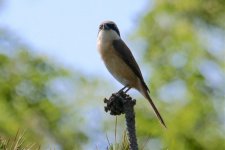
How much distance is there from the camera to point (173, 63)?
11727 millimetres

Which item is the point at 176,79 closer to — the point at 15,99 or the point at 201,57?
the point at 201,57

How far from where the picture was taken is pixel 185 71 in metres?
11.4

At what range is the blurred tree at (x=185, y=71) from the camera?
10438 mm

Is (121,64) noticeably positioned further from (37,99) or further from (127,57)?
(37,99)

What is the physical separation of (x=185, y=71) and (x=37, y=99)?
211cm

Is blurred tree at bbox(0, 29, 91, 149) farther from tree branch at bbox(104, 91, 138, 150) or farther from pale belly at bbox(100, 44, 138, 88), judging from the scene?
tree branch at bbox(104, 91, 138, 150)

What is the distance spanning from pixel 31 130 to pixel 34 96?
0.53 metres

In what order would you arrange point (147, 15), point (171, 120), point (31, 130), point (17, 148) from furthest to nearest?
point (147, 15) → point (31, 130) → point (171, 120) → point (17, 148)

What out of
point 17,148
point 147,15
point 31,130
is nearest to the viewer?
point 17,148

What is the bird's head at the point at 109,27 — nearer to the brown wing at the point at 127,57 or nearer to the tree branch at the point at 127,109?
the brown wing at the point at 127,57

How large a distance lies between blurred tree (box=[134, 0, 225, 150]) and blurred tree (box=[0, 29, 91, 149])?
136cm

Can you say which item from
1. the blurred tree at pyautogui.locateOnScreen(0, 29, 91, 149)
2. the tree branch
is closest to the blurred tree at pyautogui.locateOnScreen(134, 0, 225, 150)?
the blurred tree at pyautogui.locateOnScreen(0, 29, 91, 149)

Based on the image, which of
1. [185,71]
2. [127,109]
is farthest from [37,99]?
[127,109]

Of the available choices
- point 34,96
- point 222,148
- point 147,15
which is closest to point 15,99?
point 34,96
